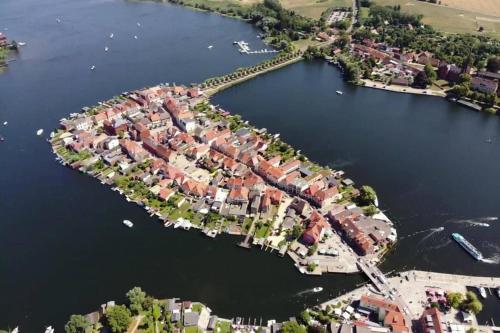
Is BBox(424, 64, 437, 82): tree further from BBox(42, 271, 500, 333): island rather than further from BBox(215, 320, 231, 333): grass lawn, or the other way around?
BBox(215, 320, 231, 333): grass lawn

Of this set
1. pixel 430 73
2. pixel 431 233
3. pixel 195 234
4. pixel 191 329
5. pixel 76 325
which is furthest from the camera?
pixel 430 73

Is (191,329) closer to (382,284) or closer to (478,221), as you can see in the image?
(382,284)

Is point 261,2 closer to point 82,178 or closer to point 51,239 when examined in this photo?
point 82,178

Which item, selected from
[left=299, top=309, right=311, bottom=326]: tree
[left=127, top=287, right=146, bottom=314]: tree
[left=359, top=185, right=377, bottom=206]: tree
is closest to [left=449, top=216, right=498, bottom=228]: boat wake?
[left=359, top=185, right=377, bottom=206]: tree

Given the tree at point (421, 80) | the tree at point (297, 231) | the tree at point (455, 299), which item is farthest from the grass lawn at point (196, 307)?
the tree at point (421, 80)

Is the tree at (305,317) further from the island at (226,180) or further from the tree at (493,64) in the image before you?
the tree at (493,64)

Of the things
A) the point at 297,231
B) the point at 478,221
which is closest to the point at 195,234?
the point at 297,231
